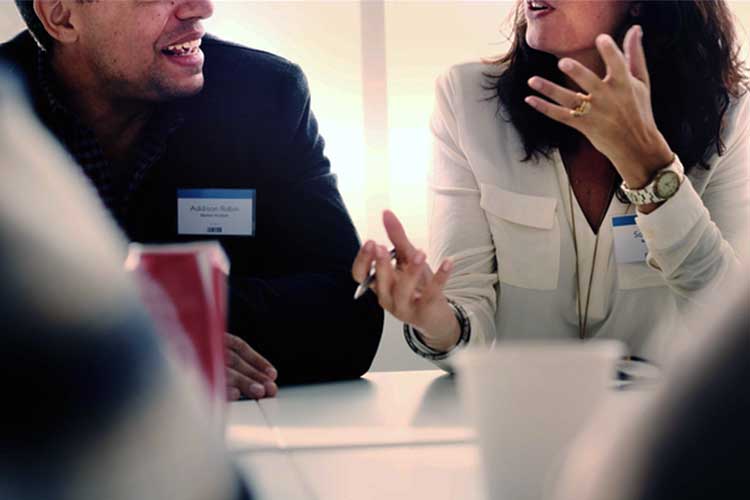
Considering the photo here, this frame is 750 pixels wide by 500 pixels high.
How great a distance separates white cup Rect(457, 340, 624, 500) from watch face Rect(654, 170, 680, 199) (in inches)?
39.0

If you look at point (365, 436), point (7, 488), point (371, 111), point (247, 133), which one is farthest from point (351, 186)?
point (7, 488)

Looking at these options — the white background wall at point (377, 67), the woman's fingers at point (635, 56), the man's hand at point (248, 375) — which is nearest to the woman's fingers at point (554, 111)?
the woman's fingers at point (635, 56)

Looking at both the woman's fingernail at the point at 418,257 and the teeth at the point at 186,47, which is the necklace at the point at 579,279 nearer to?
the woman's fingernail at the point at 418,257

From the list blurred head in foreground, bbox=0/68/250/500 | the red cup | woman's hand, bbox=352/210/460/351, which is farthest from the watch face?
blurred head in foreground, bbox=0/68/250/500

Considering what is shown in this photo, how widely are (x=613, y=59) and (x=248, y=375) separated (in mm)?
752

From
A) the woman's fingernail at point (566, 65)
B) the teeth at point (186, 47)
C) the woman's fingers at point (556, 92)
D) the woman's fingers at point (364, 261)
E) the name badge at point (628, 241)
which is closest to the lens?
the woman's fingers at point (364, 261)

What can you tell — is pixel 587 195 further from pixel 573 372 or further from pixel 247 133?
pixel 573 372

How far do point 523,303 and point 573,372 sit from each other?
1213 millimetres

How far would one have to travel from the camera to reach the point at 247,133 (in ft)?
6.11

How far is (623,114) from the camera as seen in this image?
1.48 metres

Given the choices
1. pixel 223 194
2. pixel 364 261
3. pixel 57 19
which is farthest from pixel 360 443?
pixel 57 19

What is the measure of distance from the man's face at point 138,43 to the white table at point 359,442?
2.58ft

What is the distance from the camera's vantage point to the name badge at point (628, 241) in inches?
67.5

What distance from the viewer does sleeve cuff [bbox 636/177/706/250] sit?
58.5 inches
